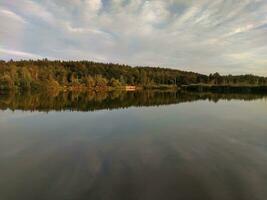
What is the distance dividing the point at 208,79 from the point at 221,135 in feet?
383

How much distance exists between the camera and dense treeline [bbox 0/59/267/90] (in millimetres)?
73500

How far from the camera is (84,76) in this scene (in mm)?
104938

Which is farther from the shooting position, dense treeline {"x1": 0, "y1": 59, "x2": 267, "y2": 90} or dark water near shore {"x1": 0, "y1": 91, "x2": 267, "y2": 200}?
dense treeline {"x1": 0, "y1": 59, "x2": 267, "y2": 90}

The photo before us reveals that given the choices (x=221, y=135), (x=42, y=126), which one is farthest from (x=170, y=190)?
(x=42, y=126)

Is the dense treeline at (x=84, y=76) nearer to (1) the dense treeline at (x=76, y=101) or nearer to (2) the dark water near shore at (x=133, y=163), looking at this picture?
(1) the dense treeline at (x=76, y=101)

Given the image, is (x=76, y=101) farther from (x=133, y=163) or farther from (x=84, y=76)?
(x=84, y=76)

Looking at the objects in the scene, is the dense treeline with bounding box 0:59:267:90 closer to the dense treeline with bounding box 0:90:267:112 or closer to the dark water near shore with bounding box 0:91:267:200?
the dense treeline with bounding box 0:90:267:112

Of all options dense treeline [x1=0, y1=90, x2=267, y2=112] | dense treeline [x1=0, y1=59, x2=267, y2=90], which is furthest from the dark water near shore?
dense treeline [x1=0, y1=59, x2=267, y2=90]

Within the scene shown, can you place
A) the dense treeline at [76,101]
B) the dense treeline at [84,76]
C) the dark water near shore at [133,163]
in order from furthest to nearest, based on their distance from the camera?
the dense treeline at [84,76] → the dense treeline at [76,101] → the dark water near shore at [133,163]

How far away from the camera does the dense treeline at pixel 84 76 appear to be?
73.5m

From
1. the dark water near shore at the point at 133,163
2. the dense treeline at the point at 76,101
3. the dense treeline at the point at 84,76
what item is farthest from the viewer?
the dense treeline at the point at 84,76

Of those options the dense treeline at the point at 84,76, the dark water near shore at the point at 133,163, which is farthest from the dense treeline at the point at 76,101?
the dense treeline at the point at 84,76

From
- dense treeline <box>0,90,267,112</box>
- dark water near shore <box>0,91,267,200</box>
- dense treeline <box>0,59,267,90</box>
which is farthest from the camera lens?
dense treeline <box>0,59,267,90</box>

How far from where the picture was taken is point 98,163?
9.08 m
